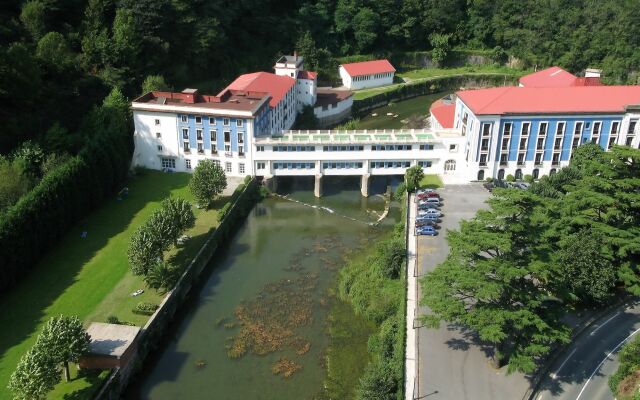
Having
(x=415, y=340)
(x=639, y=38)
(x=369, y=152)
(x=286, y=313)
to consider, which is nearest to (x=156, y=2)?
(x=369, y=152)

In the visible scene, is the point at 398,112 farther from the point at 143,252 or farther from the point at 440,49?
the point at 143,252

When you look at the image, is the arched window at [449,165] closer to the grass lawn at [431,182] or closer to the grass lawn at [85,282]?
the grass lawn at [431,182]

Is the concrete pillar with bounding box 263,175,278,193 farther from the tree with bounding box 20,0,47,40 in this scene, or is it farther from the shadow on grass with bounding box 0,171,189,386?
the tree with bounding box 20,0,47,40

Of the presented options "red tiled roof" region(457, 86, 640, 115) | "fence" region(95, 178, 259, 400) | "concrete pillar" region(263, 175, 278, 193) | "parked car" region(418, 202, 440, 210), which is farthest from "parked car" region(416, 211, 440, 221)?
"concrete pillar" region(263, 175, 278, 193)

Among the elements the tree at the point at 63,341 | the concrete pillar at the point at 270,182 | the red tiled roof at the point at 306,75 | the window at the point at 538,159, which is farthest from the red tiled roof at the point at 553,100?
the tree at the point at 63,341

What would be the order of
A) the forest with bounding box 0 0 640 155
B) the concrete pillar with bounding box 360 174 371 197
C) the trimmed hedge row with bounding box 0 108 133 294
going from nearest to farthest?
the trimmed hedge row with bounding box 0 108 133 294 → the forest with bounding box 0 0 640 155 → the concrete pillar with bounding box 360 174 371 197

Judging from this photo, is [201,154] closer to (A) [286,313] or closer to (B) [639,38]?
(A) [286,313]
